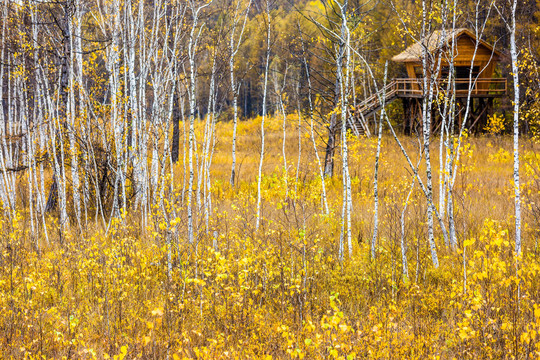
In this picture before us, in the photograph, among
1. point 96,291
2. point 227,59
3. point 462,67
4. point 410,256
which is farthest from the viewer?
point 462,67

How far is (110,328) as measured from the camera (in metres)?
4.26

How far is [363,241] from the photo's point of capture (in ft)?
23.8

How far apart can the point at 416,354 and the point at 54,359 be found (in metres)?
3.35

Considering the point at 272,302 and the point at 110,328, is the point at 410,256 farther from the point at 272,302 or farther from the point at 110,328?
the point at 110,328

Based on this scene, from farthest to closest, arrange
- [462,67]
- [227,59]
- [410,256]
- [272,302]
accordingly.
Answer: [462,67] → [227,59] → [410,256] → [272,302]

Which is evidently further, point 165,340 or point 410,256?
point 410,256

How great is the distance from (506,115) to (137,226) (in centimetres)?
2331

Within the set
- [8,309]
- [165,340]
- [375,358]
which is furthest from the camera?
[8,309]

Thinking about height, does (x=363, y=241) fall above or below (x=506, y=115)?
below

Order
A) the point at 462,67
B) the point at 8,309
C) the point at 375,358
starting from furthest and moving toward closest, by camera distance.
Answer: the point at 462,67, the point at 8,309, the point at 375,358

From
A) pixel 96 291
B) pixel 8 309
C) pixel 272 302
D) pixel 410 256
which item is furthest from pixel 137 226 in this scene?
pixel 410 256

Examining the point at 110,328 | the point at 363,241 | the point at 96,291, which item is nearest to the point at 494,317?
the point at 363,241

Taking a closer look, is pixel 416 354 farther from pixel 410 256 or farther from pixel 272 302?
pixel 410 256

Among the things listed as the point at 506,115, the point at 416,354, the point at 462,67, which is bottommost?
the point at 416,354
